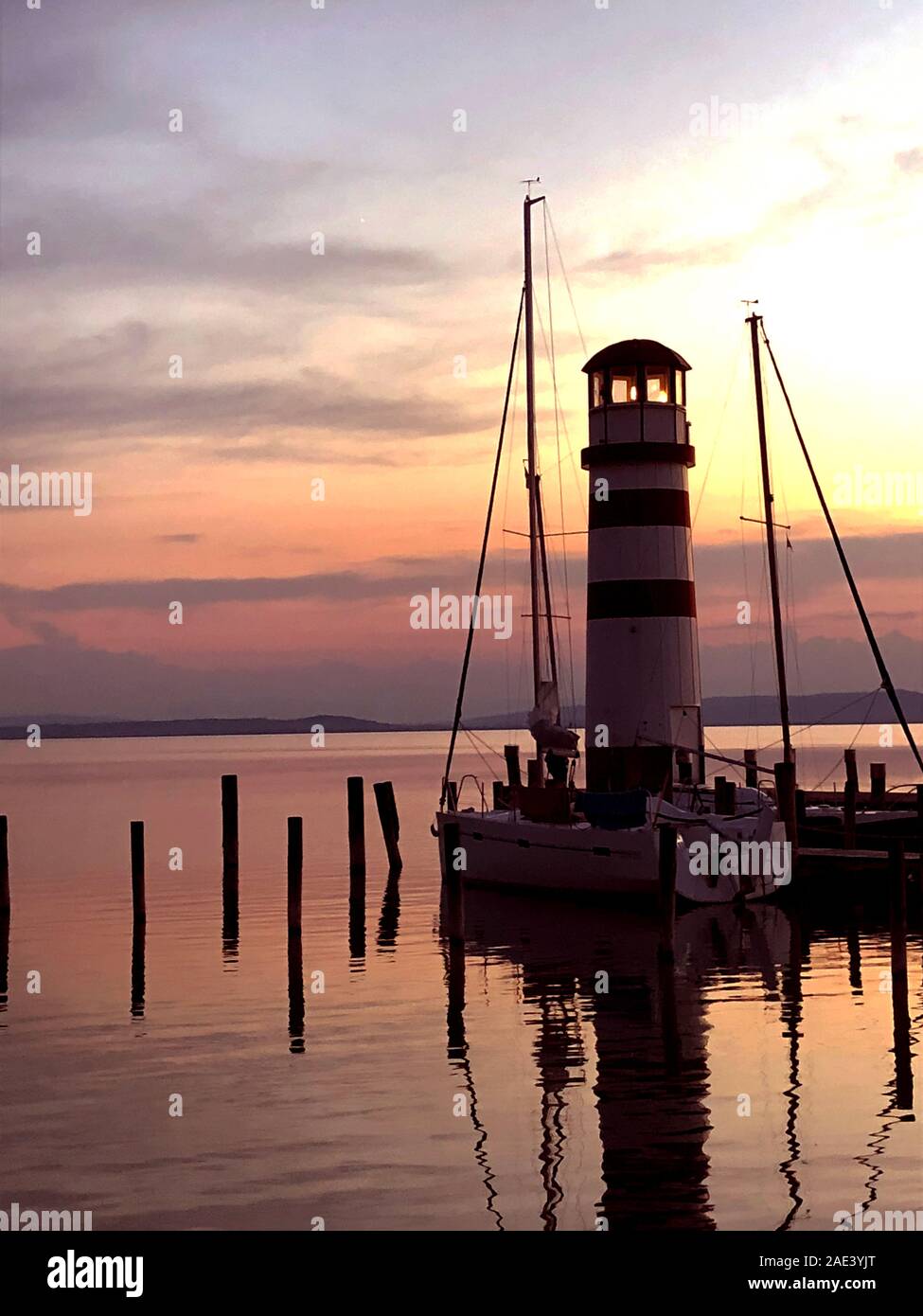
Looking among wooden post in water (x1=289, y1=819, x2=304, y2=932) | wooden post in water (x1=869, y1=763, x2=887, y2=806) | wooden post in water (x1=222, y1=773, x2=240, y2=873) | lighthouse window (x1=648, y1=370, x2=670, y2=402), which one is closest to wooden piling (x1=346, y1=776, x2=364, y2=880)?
wooden post in water (x1=222, y1=773, x2=240, y2=873)

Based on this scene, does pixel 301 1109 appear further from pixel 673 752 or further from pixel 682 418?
pixel 682 418

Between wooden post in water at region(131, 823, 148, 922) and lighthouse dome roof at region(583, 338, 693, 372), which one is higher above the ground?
lighthouse dome roof at region(583, 338, 693, 372)

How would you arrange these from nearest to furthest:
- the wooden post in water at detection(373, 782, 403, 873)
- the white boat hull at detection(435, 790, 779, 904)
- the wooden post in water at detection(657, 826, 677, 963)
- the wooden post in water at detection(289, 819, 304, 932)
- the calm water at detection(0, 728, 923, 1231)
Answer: the calm water at detection(0, 728, 923, 1231) → the wooden post in water at detection(657, 826, 677, 963) → the wooden post in water at detection(289, 819, 304, 932) → the white boat hull at detection(435, 790, 779, 904) → the wooden post in water at detection(373, 782, 403, 873)

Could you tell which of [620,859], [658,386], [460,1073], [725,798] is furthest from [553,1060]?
[658,386]

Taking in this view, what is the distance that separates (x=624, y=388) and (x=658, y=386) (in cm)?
86

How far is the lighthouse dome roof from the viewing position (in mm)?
40906

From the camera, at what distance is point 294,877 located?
30250 millimetres

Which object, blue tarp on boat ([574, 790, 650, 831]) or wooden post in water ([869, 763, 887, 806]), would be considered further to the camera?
wooden post in water ([869, 763, 887, 806])

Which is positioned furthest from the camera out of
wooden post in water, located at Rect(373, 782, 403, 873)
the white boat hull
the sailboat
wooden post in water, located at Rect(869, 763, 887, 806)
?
wooden post in water, located at Rect(373, 782, 403, 873)

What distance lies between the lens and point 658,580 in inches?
1566

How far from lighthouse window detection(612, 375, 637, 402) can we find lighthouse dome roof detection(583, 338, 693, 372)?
354 millimetres

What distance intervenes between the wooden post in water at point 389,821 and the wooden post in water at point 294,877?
17.7 meters

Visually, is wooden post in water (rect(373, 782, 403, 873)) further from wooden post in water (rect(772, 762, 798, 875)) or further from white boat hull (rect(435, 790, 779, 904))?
wooden post in water (rect(772, 762, 798, 875))
